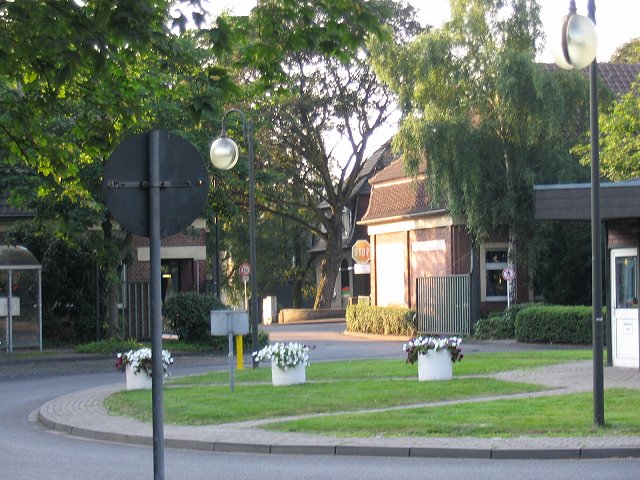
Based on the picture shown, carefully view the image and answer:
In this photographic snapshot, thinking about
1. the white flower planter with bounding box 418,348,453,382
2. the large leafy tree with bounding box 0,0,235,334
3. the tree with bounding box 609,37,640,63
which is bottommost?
the white flower planter with bounding box 418,348,453,382

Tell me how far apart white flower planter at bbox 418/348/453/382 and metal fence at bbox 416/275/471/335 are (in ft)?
62.1

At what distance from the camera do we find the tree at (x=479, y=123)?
38.6m

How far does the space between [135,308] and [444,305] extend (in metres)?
10.9

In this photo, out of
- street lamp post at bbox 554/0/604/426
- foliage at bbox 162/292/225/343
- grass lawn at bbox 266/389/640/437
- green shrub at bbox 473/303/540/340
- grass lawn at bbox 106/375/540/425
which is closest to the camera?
street lamp post at bbox 554/0/604/426

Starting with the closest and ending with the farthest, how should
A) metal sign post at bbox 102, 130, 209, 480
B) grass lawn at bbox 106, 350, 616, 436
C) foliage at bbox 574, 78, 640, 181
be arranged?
1. metal sign post at bbox 102, 130, 209, 480
2. grass lawn at bbox 106, 350, 616, 436
3. foliage at bbox 574, 78, 640, 181

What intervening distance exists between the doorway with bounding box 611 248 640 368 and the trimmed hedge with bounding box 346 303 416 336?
20486mm

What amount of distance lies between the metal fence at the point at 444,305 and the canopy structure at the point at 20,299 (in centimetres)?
1441

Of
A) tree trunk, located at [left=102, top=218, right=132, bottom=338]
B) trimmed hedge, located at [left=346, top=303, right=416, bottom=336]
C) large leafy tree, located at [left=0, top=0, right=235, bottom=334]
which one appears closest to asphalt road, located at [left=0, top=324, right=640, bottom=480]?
large leafy tree, located at [left=0, top=0, right=235, bottom=334]

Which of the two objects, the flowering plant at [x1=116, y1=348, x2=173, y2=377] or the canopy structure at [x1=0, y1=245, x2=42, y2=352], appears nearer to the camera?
the flowering plant at [x1=116, y1=348, x2=173, y2=377]

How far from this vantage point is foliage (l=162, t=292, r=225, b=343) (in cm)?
3384

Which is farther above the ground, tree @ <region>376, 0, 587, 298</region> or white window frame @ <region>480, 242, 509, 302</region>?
tree @ <region>376, 0, 587, 298</region>

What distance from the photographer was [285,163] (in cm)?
5791

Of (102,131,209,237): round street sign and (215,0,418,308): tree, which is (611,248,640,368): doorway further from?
(215,0,418,308): tree

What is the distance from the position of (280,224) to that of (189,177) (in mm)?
65484
